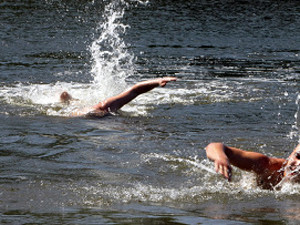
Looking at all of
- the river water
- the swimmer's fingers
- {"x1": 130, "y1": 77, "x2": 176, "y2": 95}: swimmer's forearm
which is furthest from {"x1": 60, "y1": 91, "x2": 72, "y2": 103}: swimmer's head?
the swimmer's fingers

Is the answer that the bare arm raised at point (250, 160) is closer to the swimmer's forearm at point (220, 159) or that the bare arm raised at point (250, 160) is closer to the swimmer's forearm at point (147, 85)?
the swimmer's forearm at point (220, 159)

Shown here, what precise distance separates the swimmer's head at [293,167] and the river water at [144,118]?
0.45ft

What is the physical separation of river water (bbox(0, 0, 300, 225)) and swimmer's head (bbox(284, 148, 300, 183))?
14cm

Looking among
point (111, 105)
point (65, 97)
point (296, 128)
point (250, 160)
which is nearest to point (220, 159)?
point (250, 160)

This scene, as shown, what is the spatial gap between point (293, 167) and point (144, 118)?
4192 millimetres

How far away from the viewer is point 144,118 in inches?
393

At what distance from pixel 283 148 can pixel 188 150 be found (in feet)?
4.16

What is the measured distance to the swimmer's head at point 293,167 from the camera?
6055mm

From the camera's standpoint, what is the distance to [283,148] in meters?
8.00

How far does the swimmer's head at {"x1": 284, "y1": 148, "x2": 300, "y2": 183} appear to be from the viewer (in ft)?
19.9

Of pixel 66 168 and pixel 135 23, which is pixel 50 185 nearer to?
pixel 66 168

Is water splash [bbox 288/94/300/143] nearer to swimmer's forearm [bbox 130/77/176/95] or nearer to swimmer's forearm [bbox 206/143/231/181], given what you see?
swimmer's forearm [bbox 130/77/176/95]

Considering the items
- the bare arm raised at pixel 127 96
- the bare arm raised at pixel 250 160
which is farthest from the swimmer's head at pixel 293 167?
the bare arm raised at pixel 127 96

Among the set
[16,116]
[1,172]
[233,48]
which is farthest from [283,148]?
[233,48]
